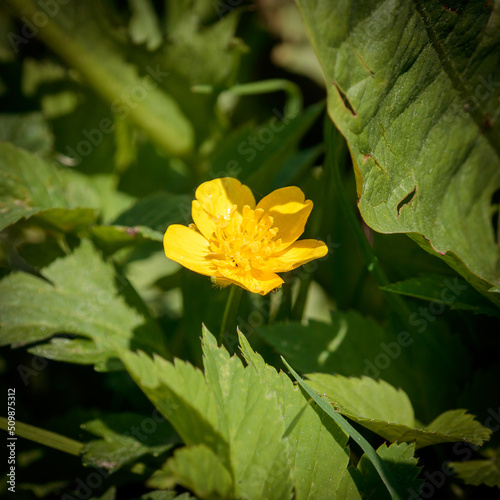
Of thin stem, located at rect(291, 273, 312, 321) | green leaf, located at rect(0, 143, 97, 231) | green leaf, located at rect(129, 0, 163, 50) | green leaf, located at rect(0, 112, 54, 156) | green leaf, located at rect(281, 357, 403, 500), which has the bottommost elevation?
green leaf, located at rect(0, 112, 54, 156)

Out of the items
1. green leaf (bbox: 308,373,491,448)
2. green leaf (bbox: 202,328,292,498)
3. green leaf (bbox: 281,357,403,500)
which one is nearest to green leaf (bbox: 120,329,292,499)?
green leaf (bbox: 202,328,292,498)

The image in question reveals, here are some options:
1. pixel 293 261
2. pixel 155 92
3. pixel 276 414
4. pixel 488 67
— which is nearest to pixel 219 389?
pixel 276 414

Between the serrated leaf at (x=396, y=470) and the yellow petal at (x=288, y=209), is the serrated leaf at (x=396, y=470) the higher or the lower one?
the lower one

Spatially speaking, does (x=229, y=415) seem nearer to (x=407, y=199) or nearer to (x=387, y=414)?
(x=387, y=414)

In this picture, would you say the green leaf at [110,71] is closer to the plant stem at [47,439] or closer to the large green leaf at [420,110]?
the large green leaf at [420,110]

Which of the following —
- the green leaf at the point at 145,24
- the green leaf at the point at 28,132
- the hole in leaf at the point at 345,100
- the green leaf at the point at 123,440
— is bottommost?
the green leaf at the point at 123,440

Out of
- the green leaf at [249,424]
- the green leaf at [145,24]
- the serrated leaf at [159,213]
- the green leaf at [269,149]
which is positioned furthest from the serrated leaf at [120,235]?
the green leaf at [145,24]

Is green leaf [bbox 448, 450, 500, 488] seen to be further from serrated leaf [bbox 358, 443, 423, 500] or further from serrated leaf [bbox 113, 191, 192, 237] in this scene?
serrated leaf [bbox 113, 191, 192, 237]
